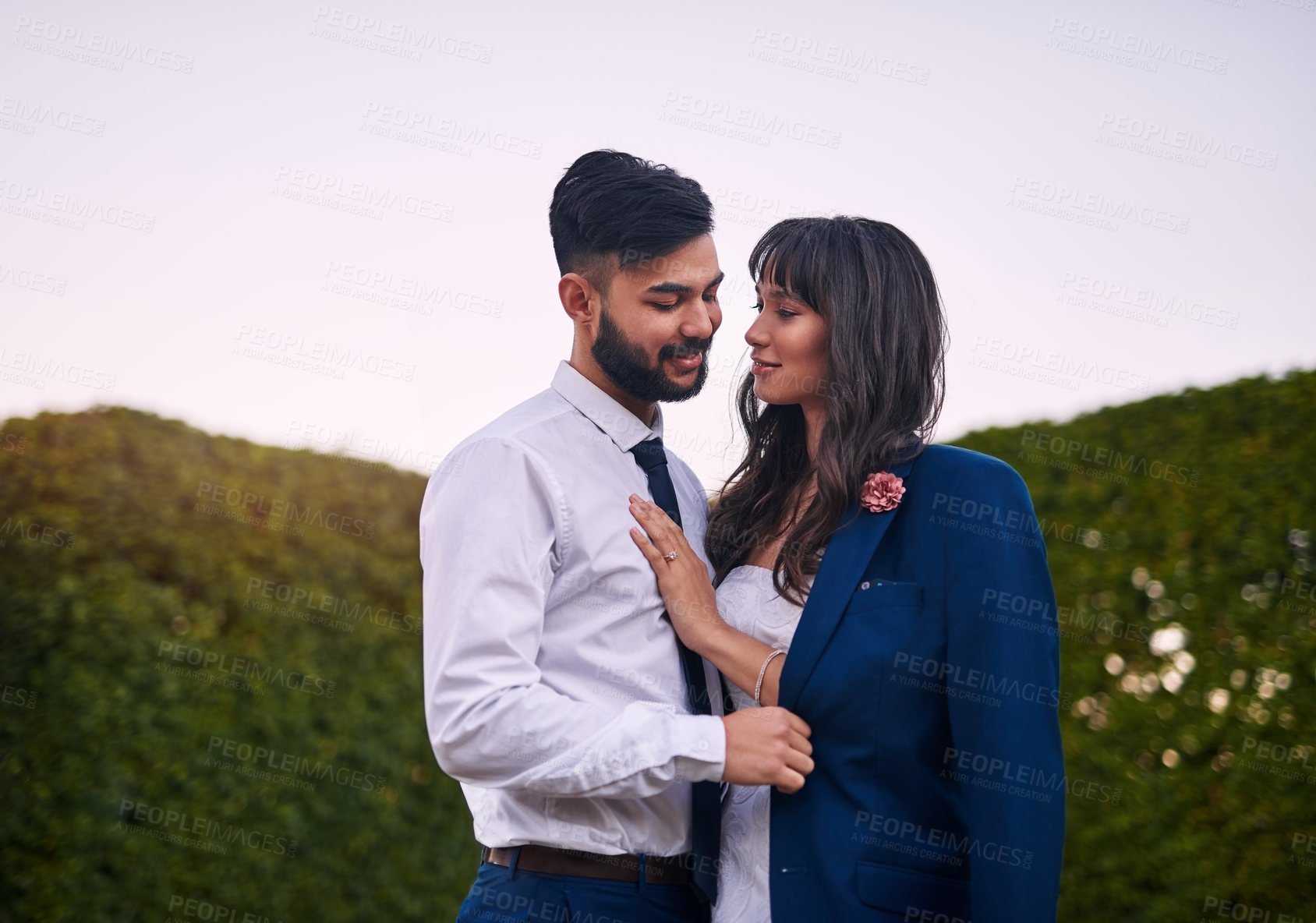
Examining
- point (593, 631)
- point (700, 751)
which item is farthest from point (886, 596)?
point (593, 631)

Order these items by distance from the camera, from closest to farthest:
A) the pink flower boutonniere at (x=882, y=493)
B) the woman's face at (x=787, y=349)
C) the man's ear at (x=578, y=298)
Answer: the pink flower boutonniere at (x=882, y=493), the woman's face at (x=787, y=349), the man's ear at (x=578, y=298)

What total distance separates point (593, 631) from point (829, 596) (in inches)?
22.6

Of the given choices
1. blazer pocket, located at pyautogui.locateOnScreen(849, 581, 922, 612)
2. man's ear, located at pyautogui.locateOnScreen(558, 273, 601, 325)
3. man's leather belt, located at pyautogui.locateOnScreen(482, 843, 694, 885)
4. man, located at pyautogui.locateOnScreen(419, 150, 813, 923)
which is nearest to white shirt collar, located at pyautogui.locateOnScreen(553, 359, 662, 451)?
man, located at pyautogui.locateOnScreen(419, 150, 813, 923)

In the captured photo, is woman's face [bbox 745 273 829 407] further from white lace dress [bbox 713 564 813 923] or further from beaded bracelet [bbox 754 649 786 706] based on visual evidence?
beaded bracelet [bbox 754 649 786 706]

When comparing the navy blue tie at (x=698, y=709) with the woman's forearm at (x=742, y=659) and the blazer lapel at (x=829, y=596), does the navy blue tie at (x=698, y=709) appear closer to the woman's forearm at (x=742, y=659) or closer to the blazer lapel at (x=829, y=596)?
the woman's forearm at (x=742, y=659)

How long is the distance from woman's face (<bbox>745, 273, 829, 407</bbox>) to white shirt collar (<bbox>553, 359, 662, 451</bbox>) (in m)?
0.36

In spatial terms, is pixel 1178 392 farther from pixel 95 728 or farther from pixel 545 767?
pixel 95 728

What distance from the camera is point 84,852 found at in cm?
394

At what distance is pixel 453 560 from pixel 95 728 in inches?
104

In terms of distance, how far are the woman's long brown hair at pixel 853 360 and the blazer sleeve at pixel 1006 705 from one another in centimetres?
37

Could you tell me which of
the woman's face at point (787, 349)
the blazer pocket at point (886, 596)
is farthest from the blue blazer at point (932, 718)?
the woman's face at point (787, 349)

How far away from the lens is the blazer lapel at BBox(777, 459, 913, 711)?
2291 mm

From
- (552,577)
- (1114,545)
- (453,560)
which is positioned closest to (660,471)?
(552,577)

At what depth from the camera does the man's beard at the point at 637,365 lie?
2.70m
